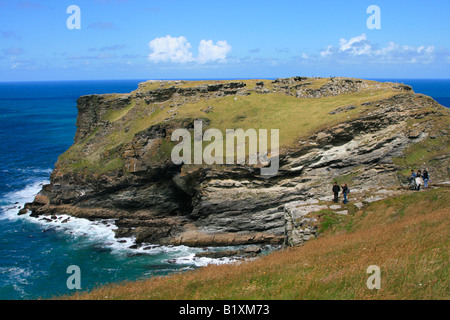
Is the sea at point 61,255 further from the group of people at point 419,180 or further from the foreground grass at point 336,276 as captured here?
the group of people at point 419,180

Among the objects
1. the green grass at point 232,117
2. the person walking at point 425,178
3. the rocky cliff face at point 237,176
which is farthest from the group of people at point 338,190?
the green grass at point 232,117

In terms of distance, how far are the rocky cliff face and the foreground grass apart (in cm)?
1117

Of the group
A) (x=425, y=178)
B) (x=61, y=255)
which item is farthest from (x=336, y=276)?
(x=61, y=255)

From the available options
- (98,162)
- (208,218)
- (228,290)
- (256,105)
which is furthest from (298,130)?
(228,290)

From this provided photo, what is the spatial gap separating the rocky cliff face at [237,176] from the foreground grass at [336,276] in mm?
11172

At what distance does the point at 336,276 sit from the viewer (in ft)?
39.1

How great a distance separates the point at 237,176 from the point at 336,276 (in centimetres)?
2876

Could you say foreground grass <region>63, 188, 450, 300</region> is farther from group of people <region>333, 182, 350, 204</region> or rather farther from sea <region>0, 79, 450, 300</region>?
sea <region>0, 79, 450, 300</region>

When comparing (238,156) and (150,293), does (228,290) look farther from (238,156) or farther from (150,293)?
(238,156)

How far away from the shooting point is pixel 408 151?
124ft

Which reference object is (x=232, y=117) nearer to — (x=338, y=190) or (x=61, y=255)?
(x=338, y=190)

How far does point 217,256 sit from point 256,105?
25771mm
